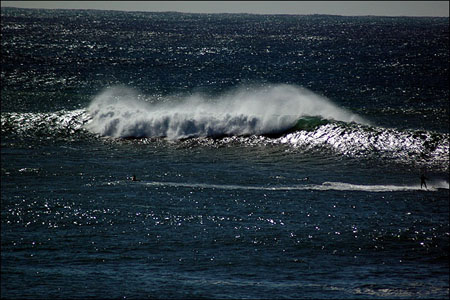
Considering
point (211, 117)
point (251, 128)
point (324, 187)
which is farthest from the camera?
point (211, 117)

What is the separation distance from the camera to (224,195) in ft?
122

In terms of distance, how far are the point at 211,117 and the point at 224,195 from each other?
21110 millimetres

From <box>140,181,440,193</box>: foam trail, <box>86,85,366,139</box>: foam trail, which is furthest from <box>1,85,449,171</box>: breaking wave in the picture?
<box>140,181,440,193</box>: foam trail

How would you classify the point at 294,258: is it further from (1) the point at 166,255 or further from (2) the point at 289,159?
(2) the point at 289,159

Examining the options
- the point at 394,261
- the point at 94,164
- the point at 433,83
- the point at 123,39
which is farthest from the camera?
the point at 123,39

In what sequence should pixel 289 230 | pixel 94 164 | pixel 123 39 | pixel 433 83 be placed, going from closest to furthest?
pixel 289 230 < pixel 94 164 < pixel 433 83 < pixel 123 39

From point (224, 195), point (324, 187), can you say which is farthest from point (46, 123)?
point (324, 187)

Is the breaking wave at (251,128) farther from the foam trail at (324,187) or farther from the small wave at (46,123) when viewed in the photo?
the foam trail at (324,187)

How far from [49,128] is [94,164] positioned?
14.0 m

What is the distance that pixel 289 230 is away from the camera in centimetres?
3123

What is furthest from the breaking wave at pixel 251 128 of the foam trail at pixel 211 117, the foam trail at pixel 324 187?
the foam trail at pixel 324 187

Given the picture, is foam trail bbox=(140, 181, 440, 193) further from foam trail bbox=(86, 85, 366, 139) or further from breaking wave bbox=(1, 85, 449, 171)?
foam trail bbox=(86, 85, 366, 139)

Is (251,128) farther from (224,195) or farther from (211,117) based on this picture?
(224,195)

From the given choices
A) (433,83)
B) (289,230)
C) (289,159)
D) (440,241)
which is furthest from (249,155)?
(433,83)
